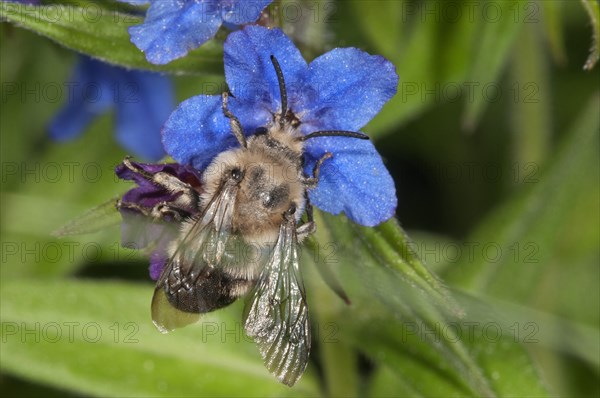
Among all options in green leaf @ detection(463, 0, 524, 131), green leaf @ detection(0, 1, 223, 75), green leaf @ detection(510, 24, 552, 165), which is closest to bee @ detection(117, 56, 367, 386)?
green leaf @ detection(0, 1, 223, 75)

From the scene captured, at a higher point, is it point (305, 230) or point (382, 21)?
point (382, 21)

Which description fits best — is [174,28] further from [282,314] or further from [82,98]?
[82,98]

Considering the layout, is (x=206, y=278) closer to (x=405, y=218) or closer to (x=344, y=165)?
(x=344, y=165)

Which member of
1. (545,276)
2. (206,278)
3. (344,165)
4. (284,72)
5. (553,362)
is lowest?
(553,362)

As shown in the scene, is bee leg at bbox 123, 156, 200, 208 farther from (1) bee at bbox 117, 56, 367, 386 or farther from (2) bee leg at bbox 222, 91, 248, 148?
(2) bee leg at bbox 222, 91, 248, 148

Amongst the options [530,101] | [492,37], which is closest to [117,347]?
[492,37]

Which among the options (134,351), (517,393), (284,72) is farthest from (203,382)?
(284,72)
